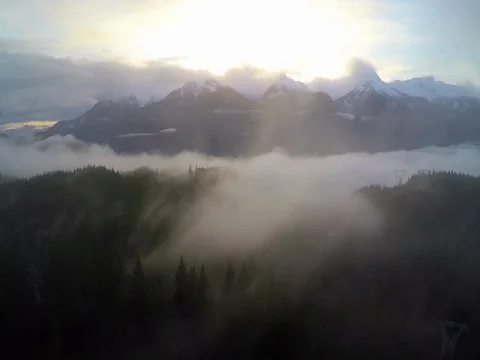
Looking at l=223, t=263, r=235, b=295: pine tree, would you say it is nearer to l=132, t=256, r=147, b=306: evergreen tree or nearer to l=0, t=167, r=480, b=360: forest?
l=0, t=167, r=480, b=360: forest

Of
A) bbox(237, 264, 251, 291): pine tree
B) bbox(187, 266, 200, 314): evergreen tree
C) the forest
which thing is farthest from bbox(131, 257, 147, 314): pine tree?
bbox(237, 264, 251, 291): pine tree

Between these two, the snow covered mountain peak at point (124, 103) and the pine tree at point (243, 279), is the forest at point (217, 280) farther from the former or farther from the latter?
the snow covered mountain peak at point (124, 103)

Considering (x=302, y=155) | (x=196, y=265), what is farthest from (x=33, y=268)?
(x=302, y=155)

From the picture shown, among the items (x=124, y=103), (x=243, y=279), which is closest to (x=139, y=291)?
(x=243, y=279)

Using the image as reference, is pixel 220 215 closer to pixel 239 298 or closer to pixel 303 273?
pixel 303 273

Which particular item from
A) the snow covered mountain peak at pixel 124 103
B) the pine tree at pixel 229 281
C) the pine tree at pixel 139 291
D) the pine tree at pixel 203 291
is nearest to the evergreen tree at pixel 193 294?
the pine tree at pixel 203 291

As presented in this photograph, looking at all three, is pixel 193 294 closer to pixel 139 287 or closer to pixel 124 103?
pixel 139 287
